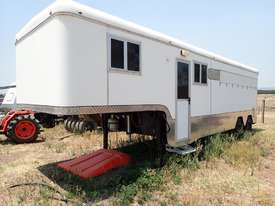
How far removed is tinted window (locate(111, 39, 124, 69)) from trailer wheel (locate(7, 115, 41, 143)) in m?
6.50

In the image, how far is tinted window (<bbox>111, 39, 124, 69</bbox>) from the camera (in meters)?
5.64

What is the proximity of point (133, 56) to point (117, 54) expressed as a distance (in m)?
0.48

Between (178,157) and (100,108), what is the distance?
3147mm

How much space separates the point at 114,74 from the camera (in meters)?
5.64

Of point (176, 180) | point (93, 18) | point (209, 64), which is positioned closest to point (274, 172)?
point (176, 180)

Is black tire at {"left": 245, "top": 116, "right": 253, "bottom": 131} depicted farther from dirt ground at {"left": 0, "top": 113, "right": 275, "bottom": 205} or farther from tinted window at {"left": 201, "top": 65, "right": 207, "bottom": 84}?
tinted window at {"left": 201, "top": 65, "right": 207, "bottom": 84}

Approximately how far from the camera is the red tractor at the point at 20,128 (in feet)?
35.1

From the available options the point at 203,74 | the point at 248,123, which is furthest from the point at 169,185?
the point at 248,123

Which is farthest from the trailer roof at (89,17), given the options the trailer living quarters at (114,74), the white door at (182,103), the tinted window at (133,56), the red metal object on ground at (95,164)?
the red metal object on ground at (95,164)

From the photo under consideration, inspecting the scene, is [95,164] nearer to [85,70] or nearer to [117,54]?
[85,70]

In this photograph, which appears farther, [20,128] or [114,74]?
[20,128]

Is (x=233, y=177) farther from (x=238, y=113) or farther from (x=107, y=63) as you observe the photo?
(x=238, y=113)

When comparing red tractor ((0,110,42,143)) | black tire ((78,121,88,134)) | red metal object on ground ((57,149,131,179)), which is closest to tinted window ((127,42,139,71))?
red metal object on ground ((57,149,131,179))

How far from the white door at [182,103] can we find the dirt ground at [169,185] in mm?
991
